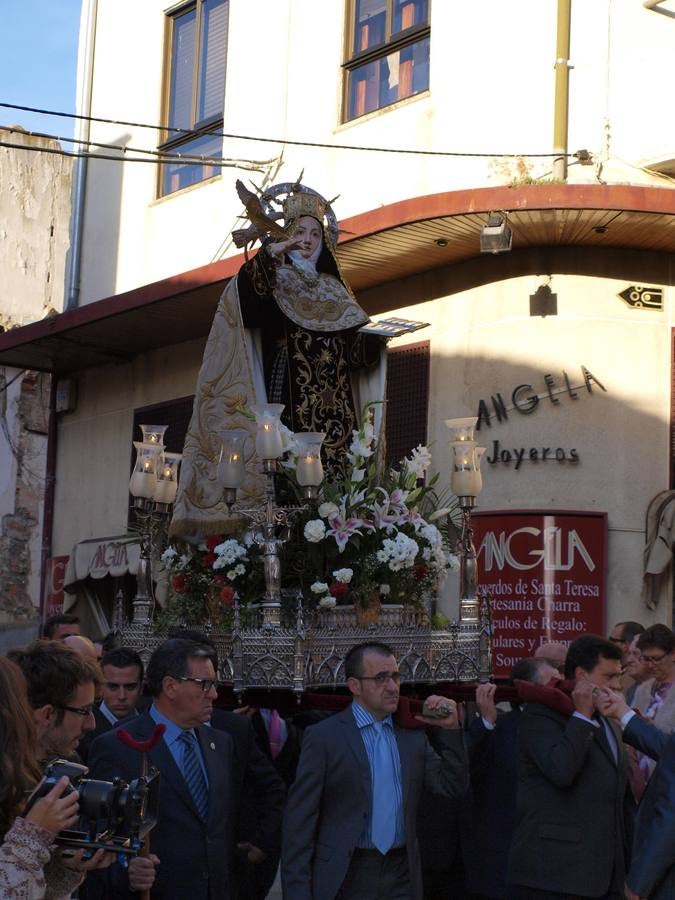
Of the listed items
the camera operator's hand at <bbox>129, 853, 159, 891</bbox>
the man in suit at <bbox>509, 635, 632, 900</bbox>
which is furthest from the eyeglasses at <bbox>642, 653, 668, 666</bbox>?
the camera operator's hand at <bbox>129, 853, 159, 891</bbox>

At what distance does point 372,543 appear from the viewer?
7.78 m

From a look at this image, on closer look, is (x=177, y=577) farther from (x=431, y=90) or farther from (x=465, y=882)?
(x=431, y=90)

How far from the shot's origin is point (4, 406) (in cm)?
2134

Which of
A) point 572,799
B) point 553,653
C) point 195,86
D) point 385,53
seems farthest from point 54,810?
point 195,86

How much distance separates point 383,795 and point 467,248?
7.83 meters

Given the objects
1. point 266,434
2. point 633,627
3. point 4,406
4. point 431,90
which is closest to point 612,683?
point 266,434

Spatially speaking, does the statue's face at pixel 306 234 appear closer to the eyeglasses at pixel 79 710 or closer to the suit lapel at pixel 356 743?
the suit lapel at pixel 356 743

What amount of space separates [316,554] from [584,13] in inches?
269

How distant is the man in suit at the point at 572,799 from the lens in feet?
20.2

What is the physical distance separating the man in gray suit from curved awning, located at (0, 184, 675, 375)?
628cm

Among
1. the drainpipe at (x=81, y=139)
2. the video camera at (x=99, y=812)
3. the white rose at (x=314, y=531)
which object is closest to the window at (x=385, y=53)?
the drainpipe at (x=81, y=139)

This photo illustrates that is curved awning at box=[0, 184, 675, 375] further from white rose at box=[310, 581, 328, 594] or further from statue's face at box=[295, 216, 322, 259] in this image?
white rose at box=[310, 581, 328, 594]

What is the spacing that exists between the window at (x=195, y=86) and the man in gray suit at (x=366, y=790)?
429 inches

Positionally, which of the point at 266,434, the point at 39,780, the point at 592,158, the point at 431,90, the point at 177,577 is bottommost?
the point at 39,780
